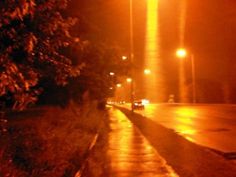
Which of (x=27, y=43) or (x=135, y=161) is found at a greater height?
(x=27, y=43)

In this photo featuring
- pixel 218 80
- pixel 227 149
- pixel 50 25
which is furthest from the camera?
pixel 218 80

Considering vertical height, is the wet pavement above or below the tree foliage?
below

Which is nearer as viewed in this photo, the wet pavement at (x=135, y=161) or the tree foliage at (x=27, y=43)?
the tree foliage at (x=27, y=43)

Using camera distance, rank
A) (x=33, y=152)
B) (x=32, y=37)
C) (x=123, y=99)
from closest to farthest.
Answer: (x=32, y=37), (x=33, y=152), (x=123, y=99)

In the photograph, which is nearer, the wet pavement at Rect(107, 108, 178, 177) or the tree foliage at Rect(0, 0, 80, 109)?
the tree foliage at Rect(0, 0, 80, 109)

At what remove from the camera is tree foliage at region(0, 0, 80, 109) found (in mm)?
5684

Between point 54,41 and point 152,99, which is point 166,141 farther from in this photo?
point 152,99

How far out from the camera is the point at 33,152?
10266mm

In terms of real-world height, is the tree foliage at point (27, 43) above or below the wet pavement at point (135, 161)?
→ above

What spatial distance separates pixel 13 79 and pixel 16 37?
0.68 metres

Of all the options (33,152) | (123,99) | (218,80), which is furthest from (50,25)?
(123,99)

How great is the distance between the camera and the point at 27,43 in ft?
19.7

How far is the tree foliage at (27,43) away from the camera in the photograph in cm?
568

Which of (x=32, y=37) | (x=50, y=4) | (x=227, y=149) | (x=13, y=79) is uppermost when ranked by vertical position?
(x=50, y=4)
